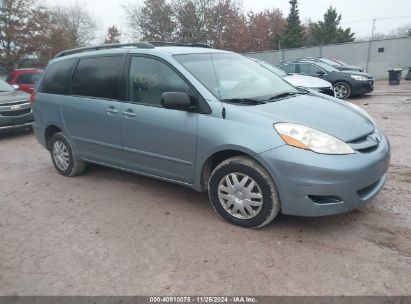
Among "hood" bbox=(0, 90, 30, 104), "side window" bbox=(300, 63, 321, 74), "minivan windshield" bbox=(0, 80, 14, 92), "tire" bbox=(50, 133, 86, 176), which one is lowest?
"tire" bbox=(50, 133, 86, 176)

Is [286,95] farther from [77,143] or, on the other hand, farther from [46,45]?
[46,45]

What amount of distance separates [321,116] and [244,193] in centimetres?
104

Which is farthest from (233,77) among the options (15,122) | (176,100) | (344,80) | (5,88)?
(344,80)

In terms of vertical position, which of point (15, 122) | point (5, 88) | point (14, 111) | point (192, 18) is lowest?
point (15, 122)

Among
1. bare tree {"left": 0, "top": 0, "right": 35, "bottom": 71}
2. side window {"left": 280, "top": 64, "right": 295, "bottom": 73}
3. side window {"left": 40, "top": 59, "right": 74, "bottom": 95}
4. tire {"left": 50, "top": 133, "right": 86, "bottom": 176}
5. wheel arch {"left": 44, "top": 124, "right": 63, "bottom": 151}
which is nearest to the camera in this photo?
side window {"left": 40, "top": 59, "right": 74, "bottom": 95}

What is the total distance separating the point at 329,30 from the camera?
51.3 meters

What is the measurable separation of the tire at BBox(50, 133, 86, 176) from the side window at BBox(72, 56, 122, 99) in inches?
30.2

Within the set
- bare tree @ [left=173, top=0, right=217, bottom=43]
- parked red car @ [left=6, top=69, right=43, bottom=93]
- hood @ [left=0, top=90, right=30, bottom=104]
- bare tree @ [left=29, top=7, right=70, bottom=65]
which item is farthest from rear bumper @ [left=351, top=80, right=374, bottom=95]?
bare tree @ [left=173, top=0, right=217, bottom=43]

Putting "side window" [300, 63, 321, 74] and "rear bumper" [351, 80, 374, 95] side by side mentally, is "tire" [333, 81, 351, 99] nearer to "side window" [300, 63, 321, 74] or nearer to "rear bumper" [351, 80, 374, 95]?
"rear bumper" [351, 80, 374, 95]

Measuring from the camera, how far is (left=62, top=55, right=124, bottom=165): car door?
460 centimetres

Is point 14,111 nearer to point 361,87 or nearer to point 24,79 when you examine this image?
point 24,79

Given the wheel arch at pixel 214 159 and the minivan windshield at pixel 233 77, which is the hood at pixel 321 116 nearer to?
the minivan windshield at pixel 233 77

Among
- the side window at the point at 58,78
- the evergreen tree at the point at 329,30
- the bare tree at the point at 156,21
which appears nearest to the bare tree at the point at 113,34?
the bare tree at the point at 156,21

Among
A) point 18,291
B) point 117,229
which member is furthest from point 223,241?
point 18,291
